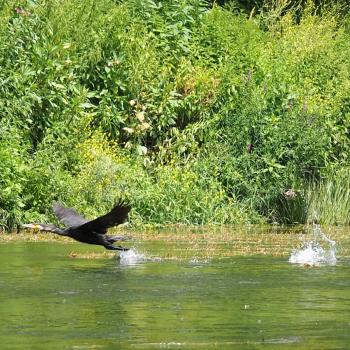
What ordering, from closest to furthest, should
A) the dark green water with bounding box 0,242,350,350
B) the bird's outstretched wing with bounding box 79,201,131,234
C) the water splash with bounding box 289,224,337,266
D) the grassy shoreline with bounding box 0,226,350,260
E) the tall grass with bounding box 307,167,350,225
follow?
1. the dark green water with bounding box 0,242,350,350
2. the bird's outstretched wing with bounding box 79,201,131,234
3. the water splash with bounding box 289,224,337,266
4. the grassy shoreline with bounding box 0,226,350,260
5. the tall grass with bounding box 307,167,350,225

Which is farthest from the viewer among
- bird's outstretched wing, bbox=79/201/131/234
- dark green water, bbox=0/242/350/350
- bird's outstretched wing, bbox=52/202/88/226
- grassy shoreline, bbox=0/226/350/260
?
grassy shoreline, bbox=0/226/350/260

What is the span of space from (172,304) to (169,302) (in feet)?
0.44

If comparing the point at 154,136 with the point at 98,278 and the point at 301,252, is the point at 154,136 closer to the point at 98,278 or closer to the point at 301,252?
the point at 301,252

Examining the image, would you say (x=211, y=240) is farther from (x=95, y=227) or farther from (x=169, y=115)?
(x=169, y=115)

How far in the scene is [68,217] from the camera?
14.8 metres

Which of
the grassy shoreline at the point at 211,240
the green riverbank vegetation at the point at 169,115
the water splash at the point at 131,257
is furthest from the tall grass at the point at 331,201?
the water splash at the point at 131,257

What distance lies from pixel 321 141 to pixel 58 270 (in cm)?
901

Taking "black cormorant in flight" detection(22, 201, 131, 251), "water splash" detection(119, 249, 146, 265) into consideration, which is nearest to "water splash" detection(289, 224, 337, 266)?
"water splash" detection(119, 249, 146, 265)

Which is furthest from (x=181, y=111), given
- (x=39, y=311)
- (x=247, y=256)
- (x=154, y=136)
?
(x=39, y=311)

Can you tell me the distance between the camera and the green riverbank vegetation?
1941cm

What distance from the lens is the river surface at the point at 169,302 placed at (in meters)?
8.91

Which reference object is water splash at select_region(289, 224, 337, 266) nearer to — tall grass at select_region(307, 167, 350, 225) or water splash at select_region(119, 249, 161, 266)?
water splash at select_region(119, 249, 161, 266)

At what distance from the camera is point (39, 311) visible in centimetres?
1030

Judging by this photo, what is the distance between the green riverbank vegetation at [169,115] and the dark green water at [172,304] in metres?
4.84
